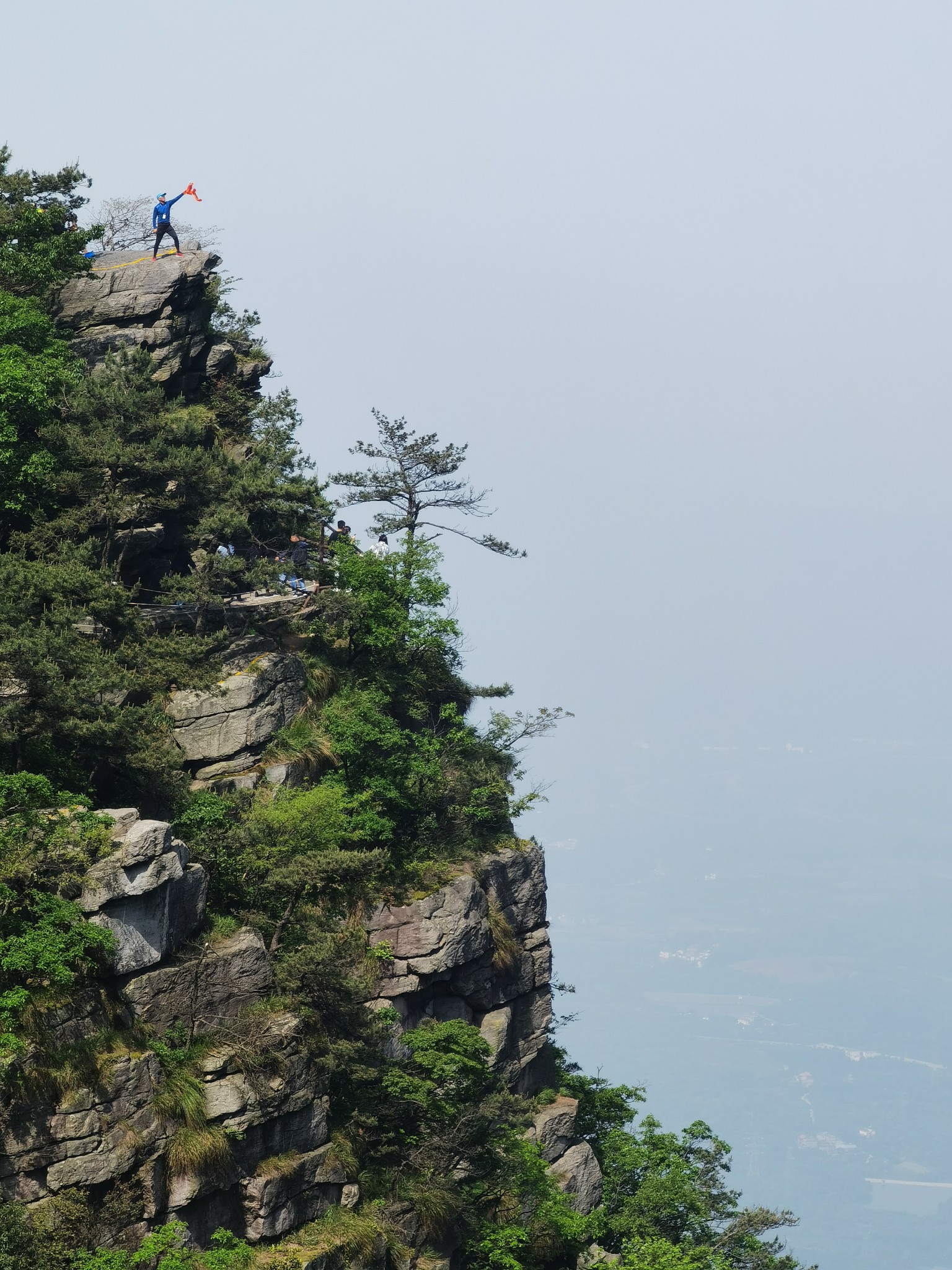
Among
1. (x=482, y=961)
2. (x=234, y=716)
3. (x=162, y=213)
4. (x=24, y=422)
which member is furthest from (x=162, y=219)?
(x=482, y=961)

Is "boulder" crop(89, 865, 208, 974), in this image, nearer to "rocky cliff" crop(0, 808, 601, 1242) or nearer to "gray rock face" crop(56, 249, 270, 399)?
"rocky cliff" crop(0, 808, 601, 1242)

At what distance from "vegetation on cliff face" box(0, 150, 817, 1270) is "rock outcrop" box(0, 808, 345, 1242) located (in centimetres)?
48

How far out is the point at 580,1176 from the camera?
40031mm

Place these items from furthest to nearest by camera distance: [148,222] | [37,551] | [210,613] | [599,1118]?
[148,222] < [599,1118] < [210,613] < [37,551]

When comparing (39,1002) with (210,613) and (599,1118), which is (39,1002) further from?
(599,1118)

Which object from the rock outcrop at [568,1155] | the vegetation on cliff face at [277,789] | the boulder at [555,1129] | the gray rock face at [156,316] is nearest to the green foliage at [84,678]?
the vegetation on cliff face at [277,789]

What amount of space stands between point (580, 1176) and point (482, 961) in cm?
732

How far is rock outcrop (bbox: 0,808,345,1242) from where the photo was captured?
24281mm

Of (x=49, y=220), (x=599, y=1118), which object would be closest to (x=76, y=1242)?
(x=599, y=1118)

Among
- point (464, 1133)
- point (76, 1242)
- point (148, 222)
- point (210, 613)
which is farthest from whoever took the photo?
point (148, 222)

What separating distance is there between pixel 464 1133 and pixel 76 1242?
9.95m

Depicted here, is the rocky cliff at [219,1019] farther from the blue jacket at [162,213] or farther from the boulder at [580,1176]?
the blue jacket at [162,213]

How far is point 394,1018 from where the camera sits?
106ft

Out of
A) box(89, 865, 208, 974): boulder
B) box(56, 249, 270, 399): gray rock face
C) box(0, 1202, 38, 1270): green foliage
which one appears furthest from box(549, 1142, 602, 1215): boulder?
box(56, 249, 270, 399): gray rock face
